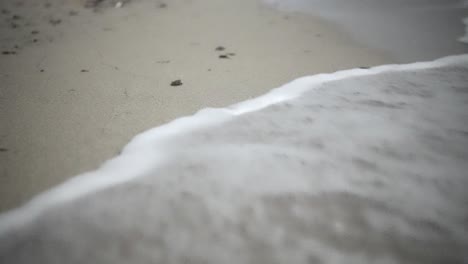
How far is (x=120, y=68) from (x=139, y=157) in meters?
0.99

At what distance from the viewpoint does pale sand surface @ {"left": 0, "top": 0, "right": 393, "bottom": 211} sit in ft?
4.27

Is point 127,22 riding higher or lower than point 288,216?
higher

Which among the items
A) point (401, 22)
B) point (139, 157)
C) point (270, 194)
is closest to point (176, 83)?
point (139, 157)

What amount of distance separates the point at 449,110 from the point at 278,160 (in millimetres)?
1097

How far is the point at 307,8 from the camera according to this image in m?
3.44

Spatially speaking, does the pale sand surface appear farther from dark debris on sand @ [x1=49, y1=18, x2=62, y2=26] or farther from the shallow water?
the shallow water

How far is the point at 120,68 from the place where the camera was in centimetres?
202

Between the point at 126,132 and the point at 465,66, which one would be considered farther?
the point at 465,66

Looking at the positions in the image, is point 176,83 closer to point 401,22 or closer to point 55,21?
point 55,21

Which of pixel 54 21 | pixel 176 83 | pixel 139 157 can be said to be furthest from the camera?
pixel 54 21

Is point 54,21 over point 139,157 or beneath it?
over

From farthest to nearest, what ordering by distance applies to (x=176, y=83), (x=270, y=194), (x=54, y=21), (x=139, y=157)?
(x=54, y=21)
(x=176, y=83)
(x=139, y=157)
(x=270, y=194)

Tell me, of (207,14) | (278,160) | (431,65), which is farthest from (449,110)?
(207,14)

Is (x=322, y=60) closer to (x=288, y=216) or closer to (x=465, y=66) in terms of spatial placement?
(x=465, y=66)
